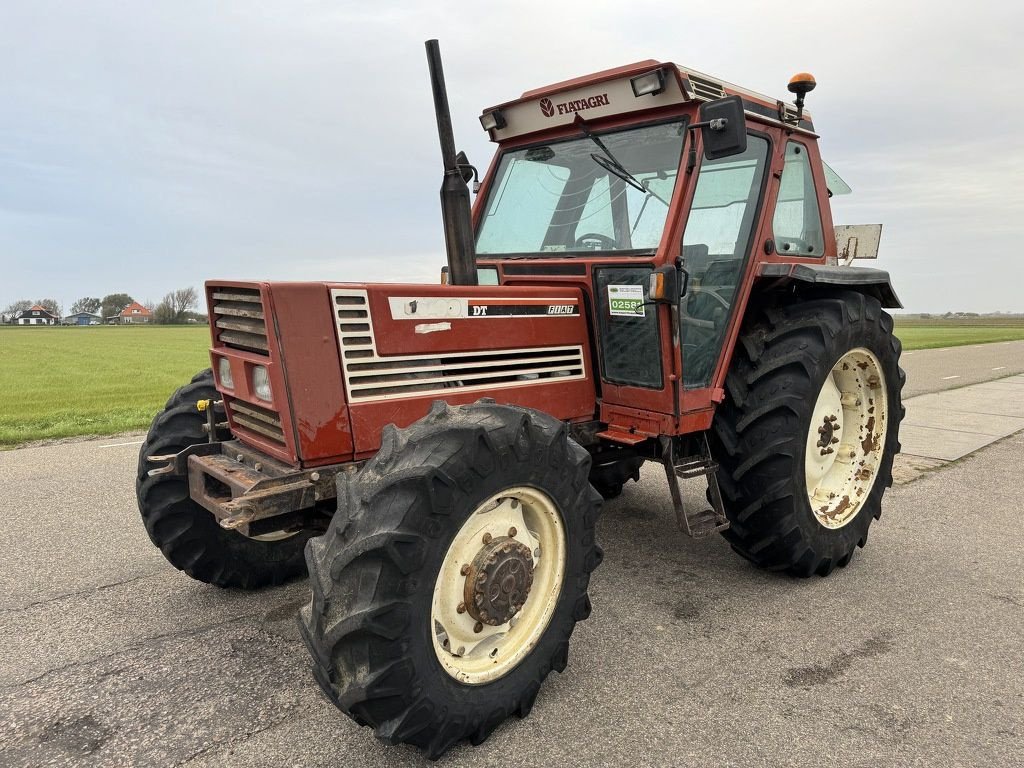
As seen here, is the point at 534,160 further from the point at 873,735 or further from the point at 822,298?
the point at 873,735

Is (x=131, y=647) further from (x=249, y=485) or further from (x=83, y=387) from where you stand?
(x=83, y=387)

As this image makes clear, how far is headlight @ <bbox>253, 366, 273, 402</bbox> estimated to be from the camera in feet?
9.31

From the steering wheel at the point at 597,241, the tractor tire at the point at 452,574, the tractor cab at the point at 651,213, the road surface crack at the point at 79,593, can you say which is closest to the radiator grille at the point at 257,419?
the tractor tire at the point at 452,574

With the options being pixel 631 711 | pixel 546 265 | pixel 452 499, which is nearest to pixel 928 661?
pixel 631 711

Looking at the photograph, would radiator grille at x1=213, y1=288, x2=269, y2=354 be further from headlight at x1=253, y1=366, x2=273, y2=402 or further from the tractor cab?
the tractor cab

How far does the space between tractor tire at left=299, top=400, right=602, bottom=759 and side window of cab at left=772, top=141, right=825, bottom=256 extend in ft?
7.03

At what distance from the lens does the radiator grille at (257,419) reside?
2912 mm

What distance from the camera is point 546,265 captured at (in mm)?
3744

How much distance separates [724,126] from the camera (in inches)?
122

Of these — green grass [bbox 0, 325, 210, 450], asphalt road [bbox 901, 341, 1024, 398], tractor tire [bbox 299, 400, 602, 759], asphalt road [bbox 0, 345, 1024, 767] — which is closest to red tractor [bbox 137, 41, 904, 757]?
tractor tire [bbox 299, 400, 602, 759]

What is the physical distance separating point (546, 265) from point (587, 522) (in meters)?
1.50

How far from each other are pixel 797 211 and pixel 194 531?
3770 millimetres

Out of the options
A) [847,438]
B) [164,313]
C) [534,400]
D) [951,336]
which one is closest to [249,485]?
[534,400]

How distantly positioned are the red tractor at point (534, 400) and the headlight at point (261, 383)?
1.0 inches
